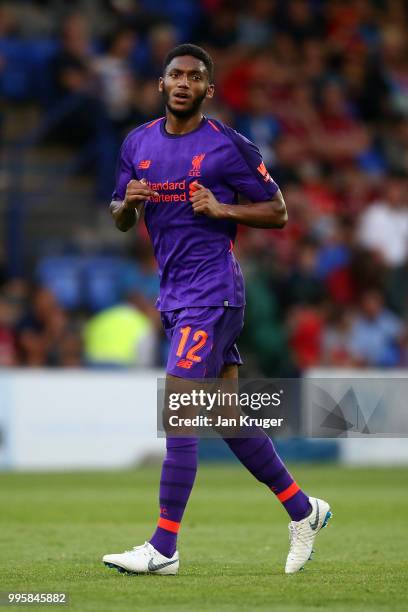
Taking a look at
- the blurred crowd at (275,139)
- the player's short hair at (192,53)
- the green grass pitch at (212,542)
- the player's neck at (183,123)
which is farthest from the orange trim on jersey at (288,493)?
the blurred crowd at (275,139)

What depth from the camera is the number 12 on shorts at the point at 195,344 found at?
20.5 feet

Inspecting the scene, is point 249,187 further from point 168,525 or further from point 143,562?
point 143,562

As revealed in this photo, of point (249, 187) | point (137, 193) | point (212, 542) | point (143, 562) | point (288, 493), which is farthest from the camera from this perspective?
point (212, 542)

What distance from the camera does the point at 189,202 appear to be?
637 cm

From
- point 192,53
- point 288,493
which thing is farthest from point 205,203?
point 288,493

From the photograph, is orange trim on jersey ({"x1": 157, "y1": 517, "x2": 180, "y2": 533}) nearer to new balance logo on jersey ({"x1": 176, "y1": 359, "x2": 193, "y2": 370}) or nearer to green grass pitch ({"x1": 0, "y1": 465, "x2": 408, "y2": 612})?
green grass pitch ({"x1": 0, "y1": 465, "x2": 408, "y2": 612})

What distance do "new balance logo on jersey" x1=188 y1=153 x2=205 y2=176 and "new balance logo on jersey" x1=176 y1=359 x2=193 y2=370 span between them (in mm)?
856

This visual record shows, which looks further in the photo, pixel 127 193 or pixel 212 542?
pixel 212 542

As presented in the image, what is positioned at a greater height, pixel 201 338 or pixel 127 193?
pixel 127 193

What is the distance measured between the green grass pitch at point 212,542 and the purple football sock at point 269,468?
12.1 inches

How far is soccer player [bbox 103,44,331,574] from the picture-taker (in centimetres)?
626

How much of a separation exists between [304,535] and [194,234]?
4.86ft

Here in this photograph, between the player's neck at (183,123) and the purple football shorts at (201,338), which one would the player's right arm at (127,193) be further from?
the purple football shorts at (201,338)

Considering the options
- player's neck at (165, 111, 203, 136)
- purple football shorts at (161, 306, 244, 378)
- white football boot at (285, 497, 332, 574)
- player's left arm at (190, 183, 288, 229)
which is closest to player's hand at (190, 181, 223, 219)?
player's left arm at (190, 183, 288, 229)
